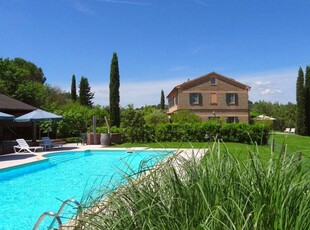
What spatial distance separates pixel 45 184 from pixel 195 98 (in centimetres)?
3083

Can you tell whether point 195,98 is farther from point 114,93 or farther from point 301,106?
point 114,93

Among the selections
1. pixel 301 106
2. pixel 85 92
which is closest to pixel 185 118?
pixel 301 106

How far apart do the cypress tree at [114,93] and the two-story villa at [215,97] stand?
424 inches

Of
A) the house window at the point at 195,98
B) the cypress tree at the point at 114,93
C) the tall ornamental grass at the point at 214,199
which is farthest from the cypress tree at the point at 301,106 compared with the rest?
the tall ornamental grass at the point at 214,199

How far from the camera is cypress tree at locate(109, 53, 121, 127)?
101ft

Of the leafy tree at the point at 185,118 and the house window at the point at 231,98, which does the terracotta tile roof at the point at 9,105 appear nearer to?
the leafy tree at the point at 185,118

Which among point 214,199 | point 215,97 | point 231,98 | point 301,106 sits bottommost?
point 214,199

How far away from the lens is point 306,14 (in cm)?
2006

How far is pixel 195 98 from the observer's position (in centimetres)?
4044

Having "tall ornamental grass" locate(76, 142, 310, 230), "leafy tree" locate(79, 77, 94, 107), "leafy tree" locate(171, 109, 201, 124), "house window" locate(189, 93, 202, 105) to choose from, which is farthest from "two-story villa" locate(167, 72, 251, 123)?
"tall ornamental grass" locate(76, 142, 310, 230)

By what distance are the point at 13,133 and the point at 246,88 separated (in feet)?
87.2

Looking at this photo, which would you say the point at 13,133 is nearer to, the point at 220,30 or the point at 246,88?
the point at 220,30

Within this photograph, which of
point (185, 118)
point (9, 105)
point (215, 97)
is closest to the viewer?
point (9, 105)

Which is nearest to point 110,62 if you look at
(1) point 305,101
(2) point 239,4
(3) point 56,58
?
(3) point 56,58
